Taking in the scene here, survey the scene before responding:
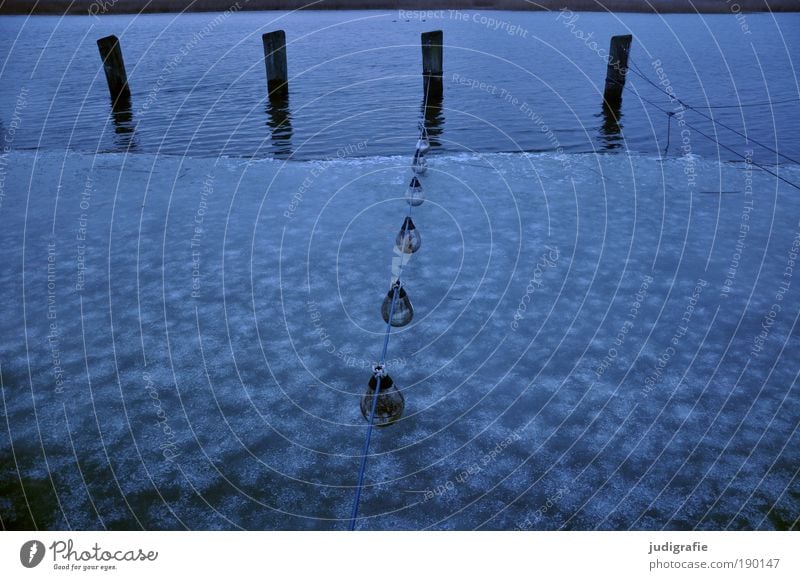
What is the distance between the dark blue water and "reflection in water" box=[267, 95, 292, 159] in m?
0.06

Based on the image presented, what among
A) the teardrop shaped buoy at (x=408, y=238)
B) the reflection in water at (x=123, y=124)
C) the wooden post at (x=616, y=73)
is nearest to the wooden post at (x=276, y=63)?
the reflection in water at (x=123, y=124)

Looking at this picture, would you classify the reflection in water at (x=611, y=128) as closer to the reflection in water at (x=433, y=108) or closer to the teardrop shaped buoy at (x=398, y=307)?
the reflection in water at (x=433, y=108)

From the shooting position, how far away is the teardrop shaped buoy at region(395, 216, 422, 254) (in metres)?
10.2

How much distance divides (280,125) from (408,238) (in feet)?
43.6

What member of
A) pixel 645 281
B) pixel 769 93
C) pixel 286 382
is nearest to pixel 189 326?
pixel 286 382

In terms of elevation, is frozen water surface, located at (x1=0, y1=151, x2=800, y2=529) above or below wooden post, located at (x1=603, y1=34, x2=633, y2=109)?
below

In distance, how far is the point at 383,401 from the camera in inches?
266

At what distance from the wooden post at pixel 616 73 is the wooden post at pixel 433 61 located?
619cm

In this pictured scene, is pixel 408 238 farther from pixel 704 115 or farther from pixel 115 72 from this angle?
pixel 115 72

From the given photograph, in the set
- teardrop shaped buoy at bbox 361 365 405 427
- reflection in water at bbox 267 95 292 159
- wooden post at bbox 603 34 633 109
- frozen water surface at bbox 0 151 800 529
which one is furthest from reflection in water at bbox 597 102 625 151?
teardrop shaped buoy at bbox 361 365 405 427

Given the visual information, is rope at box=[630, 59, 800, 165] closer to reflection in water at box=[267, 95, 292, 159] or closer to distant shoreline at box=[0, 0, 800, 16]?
reflection in water at box=[267, 95, 292, 159]

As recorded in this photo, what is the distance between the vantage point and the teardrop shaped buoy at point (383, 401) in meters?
6.42

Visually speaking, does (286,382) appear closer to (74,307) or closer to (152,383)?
(152,383)

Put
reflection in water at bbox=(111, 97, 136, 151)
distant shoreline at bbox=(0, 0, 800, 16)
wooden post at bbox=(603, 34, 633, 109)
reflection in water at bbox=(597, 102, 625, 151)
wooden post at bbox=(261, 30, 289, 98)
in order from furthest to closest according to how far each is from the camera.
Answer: distant shoreline at bbox=(0, 0, 800, 16) → wooden post at bbox=(261, 30, 289, 98) → wooden post at bbox=(603, 34, 633, 109) → reflection in water at bbox=(111, 97, 136, 151) → reflection in water at bbox=(597, 102, 625, 151)
